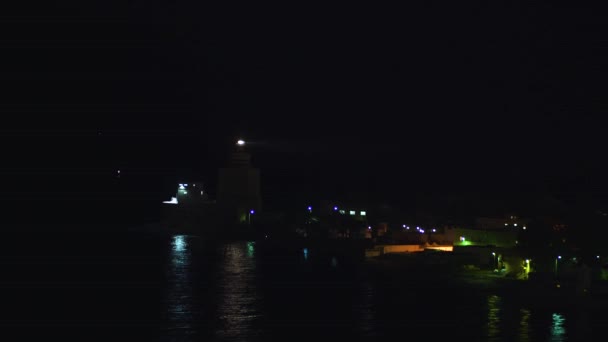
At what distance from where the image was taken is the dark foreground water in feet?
37.7

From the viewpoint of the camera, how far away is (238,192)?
3194 centimetres

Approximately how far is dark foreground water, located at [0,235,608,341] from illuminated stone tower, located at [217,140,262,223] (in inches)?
425

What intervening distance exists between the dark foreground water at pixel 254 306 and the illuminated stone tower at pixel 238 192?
10806 mm

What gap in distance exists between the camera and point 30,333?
1173 cm

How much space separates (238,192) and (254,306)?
18532mm

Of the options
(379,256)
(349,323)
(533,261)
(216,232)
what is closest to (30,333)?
(349,323)

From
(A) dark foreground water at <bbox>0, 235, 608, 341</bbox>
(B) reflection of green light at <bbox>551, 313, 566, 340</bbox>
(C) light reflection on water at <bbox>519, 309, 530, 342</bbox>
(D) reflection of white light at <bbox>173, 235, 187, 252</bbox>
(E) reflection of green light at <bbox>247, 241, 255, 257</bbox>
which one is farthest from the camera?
(D) reflection of white light at <bbox>173, 235, 187, 252</bbox>

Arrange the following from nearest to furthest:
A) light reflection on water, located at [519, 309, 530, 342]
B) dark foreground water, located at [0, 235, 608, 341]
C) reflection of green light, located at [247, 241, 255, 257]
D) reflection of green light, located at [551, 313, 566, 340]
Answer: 1. light reflection on water, located at [519, 309, 530, 342]
2. reflection of green light, located at [551, 313, 566, 340]
3. dark foreground water, located at [0, 235, 608, 341]
4. reflection of green light, located at [247, 241, 255, 257]

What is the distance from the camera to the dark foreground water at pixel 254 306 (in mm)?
11484

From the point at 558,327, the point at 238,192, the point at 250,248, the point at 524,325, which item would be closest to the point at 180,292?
the point at 524,325

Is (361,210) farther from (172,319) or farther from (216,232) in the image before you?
(172,319)

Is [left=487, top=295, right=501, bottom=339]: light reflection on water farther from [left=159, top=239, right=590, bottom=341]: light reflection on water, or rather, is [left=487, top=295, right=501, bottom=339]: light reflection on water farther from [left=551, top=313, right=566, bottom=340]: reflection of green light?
[left=551, top=313, right=566, bottom=340]: reflection of green light

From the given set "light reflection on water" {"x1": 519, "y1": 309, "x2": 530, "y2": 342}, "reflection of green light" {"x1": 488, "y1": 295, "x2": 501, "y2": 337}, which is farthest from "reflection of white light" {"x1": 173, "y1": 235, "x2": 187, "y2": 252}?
"light reflection on water" {"x1": 519, "y1": 309, "x2": 530, "y2": 342}

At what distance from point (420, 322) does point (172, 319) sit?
3927 mm
